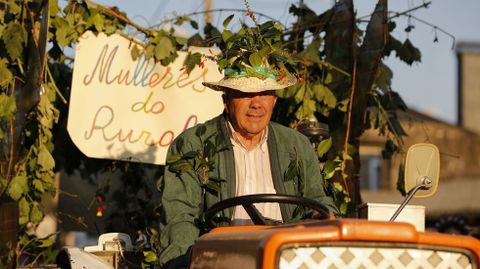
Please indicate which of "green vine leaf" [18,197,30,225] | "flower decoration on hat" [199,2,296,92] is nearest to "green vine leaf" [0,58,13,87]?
"green vine leaf" [18,197,30,225]

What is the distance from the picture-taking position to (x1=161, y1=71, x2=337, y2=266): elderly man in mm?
5133

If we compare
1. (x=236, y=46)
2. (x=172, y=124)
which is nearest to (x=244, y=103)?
(x=236, y=46)

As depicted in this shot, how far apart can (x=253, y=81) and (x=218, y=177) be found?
1.79 feet

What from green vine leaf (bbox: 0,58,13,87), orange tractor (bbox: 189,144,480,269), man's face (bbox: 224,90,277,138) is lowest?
orange tractor (bbox: 189,144,480,269)

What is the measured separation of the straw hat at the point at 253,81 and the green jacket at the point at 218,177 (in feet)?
0.79

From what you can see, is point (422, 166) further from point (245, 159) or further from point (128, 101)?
point (128, 101)

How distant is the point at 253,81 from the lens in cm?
534

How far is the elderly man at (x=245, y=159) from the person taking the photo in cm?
513

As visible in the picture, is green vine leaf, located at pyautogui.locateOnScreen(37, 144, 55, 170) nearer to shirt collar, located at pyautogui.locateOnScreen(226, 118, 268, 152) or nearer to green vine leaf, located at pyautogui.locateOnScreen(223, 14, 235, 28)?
green vine leaf, located at pyautogui.locateOnScreen(223, 14, 235, 28)

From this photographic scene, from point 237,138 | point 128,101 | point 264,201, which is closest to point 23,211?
point 128,101

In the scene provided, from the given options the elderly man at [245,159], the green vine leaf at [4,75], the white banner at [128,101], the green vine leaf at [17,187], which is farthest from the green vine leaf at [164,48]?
the elderly man at [245,159]

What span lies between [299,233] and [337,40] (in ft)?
15.2

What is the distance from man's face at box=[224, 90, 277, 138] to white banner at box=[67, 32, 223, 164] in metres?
2.33

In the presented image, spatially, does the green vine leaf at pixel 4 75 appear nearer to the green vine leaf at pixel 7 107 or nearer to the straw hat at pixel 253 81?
the green vine leaf at pixel 7 107
